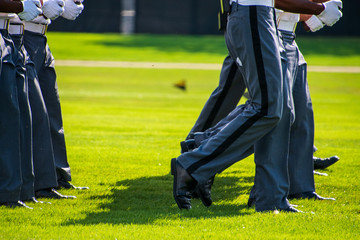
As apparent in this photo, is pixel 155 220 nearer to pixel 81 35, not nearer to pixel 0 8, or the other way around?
pixel 0 8

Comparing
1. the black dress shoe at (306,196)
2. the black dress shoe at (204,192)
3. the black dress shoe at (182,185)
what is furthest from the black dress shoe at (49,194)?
the black dress shoe at (306,196)

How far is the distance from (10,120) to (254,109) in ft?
5.53

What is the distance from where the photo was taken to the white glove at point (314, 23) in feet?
17.0

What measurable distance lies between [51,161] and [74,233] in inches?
52.2

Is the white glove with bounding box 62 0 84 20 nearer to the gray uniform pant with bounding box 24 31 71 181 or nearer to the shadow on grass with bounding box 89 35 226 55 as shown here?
A: the gray uniform pant with bounding box 24 31 71 181

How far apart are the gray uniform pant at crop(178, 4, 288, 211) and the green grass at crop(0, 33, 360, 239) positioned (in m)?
0.28

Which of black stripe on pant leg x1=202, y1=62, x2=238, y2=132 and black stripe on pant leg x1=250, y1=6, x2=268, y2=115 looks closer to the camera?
black stripe on pant leg x1=250, y1=6, x2=268, y2=115

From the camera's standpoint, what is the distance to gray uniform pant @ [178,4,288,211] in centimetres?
420

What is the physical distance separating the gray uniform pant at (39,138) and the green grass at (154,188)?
22 cm

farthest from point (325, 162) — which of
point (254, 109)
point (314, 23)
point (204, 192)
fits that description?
point (254, 109)

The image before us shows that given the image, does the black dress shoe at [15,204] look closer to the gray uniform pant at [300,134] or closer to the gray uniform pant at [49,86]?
the gray uniform pant at [49,86]

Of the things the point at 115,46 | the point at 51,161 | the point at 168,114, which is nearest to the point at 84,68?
the point at 115,46

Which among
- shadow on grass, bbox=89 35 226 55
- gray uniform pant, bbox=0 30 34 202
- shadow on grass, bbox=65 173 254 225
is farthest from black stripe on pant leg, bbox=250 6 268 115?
shadow on grass, bbox=89 35 226 55

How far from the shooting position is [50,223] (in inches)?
157
